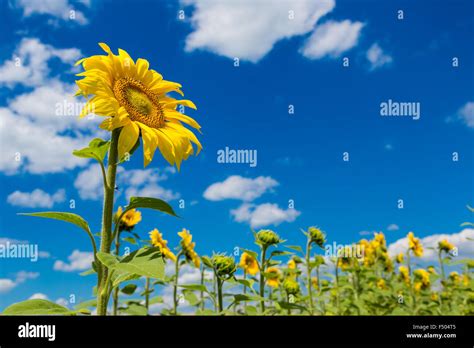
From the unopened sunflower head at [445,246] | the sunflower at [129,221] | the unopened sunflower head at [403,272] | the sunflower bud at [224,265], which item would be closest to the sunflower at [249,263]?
the sunflower at [129,221]

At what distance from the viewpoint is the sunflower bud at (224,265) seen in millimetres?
2330

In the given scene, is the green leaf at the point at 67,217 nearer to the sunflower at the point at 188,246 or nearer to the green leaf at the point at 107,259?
the green leaf at the point at 107,259

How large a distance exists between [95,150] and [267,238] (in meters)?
1.79

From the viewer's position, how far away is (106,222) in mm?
1305

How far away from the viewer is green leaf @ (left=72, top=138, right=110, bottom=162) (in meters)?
1.38

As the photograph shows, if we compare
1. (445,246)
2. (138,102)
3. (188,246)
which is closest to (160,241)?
(188,246)

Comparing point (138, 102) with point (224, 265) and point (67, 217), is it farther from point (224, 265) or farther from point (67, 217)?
point (224, 265)

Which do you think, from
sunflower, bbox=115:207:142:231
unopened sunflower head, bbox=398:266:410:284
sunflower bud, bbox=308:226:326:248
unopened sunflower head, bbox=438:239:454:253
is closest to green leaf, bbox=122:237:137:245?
sunflower, bbox=115:207:142:231

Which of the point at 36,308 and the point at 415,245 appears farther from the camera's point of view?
the point at 415,245

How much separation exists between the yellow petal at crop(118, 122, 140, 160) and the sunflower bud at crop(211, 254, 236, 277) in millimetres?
1131

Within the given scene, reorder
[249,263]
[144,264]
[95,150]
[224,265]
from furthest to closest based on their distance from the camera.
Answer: [249,263] → [224,265] → [95,150] → [144,264]

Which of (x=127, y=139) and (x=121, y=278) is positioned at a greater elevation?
(x=127, y=139)

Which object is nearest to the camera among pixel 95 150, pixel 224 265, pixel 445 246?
A: pixel 95 150
